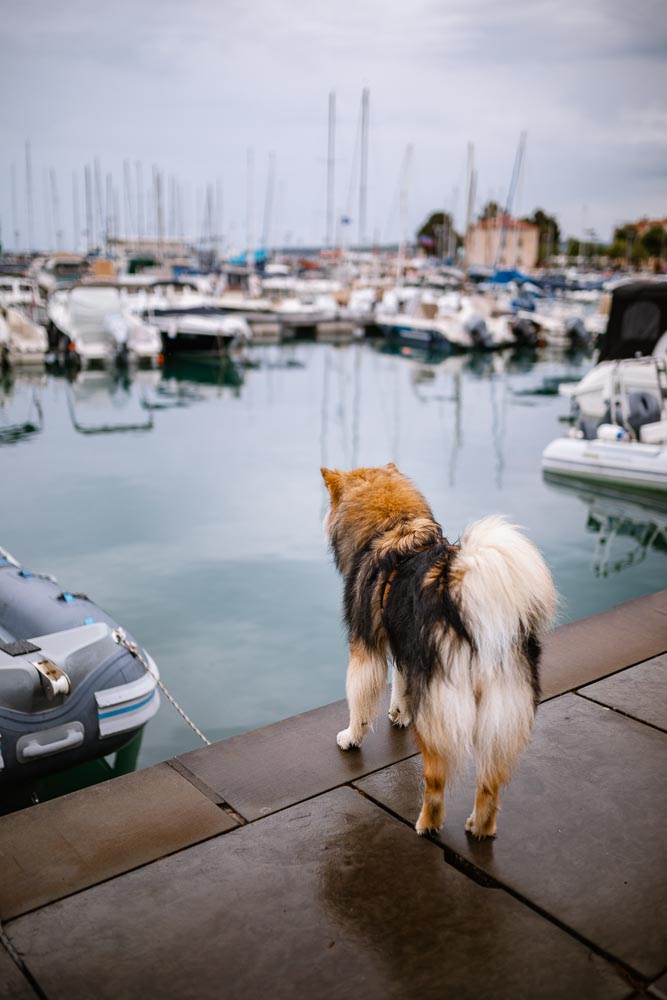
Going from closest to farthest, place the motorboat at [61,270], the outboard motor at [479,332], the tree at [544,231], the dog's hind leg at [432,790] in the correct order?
1. the dog's hind leg at [432,790]
2. the outboard motor at [479,332]
3. the motorboat at [61,270]
4. the tree at [544,231]

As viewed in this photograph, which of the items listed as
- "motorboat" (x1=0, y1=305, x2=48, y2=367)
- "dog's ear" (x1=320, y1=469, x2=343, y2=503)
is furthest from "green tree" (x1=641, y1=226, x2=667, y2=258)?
"dog's ear" (x1=320, y1=469, x2=343, y2=503)

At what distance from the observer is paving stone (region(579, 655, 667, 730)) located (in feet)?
11.6

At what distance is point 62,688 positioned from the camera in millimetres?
3947

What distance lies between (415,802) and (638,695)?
4.64ft

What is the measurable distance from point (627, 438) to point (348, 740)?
10505 mm

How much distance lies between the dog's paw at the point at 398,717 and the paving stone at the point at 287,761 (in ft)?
0.10

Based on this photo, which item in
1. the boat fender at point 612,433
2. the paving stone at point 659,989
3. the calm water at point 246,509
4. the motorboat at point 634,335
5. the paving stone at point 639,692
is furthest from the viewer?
the motorboat at point 634,335

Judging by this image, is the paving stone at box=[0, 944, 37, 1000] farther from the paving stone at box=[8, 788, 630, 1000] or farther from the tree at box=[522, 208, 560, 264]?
the tree at box=[522, 208, 560, 264]

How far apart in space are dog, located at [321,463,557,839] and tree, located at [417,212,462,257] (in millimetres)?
74211

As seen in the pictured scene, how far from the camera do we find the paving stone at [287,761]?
2973 millimetres

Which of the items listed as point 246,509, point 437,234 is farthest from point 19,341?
point 437,234

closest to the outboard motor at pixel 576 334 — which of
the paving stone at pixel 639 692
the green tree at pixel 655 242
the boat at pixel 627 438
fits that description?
the boat at pixel 627 438

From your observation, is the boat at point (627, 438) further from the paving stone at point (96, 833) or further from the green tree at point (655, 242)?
the green tree at point (655, 242)

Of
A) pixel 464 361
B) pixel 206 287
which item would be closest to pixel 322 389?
pixel 464 361
